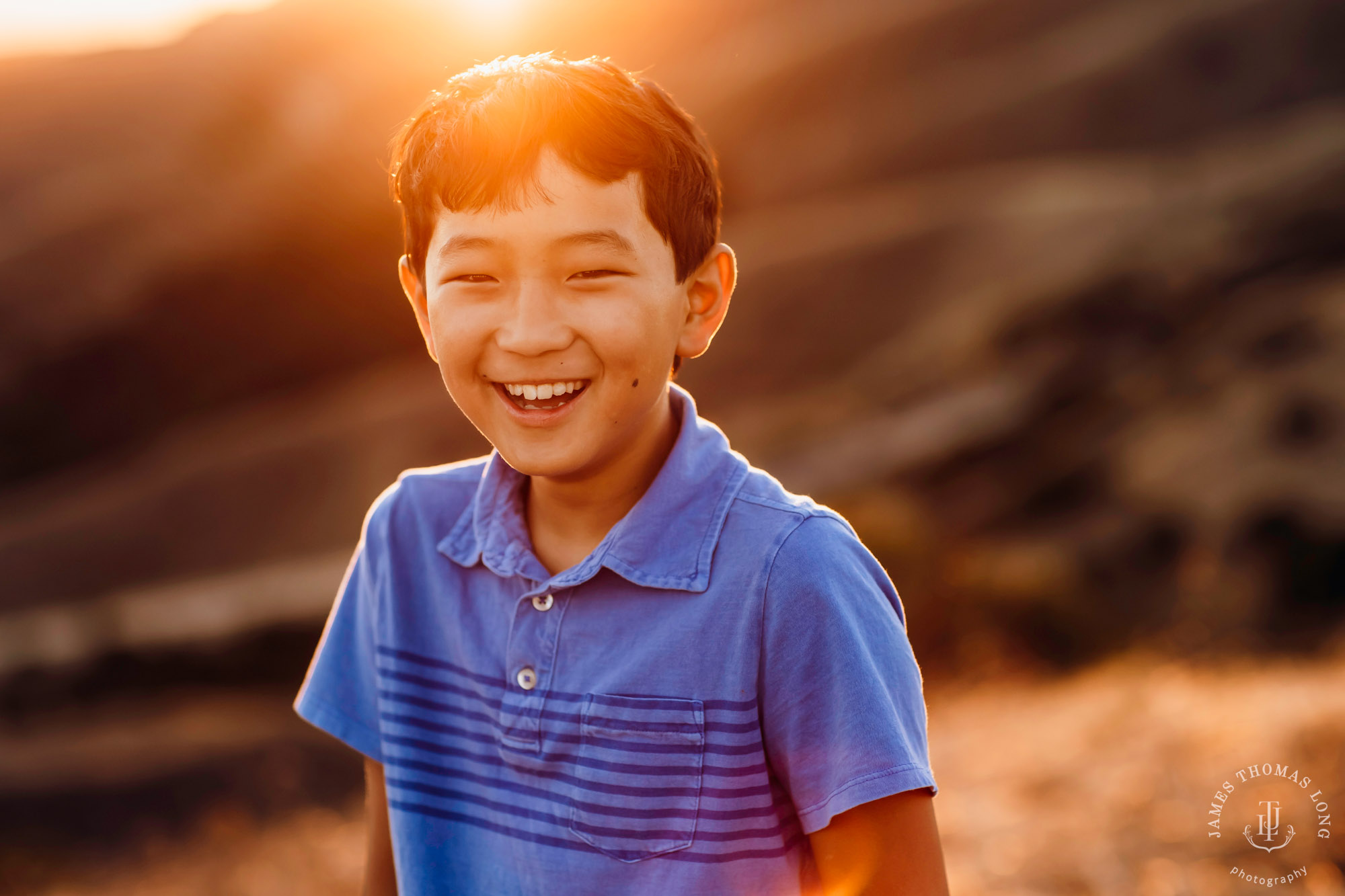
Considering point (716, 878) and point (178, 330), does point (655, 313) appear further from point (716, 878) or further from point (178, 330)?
point (178, 330)

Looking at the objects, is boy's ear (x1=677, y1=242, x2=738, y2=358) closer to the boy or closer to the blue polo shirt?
the boy

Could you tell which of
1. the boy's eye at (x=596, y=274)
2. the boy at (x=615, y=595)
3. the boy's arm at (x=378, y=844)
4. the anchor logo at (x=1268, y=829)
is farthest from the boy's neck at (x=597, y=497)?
the anchor logo at (x=1268, y=829)

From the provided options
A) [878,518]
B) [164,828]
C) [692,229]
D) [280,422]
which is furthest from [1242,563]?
[280,422]

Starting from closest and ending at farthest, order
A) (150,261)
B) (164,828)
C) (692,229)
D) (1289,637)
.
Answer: (692,229)
(1289,637)
(164,828)
(150,261)

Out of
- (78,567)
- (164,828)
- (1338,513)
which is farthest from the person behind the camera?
(78,567)

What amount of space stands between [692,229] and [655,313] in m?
0.16

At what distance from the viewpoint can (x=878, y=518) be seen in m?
9.98

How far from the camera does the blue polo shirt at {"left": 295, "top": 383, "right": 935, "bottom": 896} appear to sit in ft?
3.98

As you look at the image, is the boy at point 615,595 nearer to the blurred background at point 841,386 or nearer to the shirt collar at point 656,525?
the shirt collar at point 656,525

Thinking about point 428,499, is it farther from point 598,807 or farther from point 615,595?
point 598,807

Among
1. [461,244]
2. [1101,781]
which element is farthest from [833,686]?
[1101,781]

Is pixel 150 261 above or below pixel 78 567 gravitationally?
above

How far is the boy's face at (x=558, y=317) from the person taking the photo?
1.26 meters
